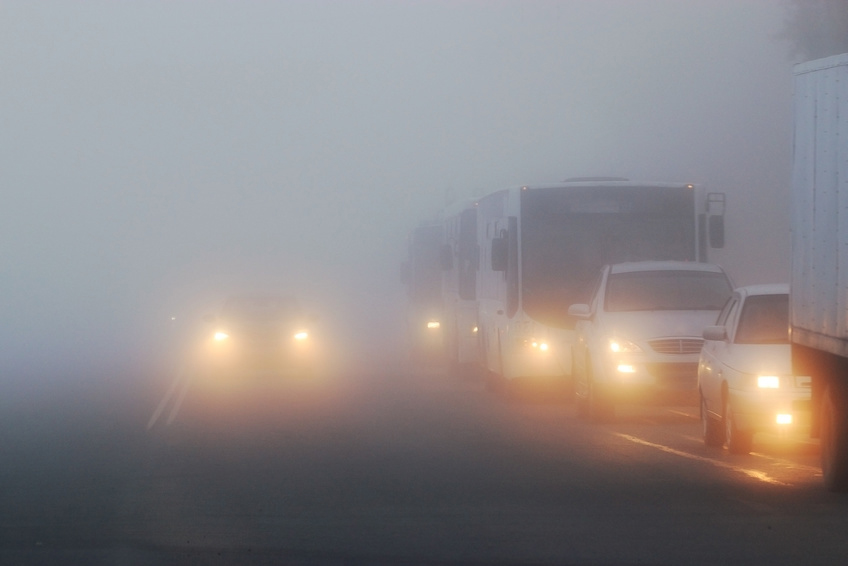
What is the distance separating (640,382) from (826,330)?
705 centimetres

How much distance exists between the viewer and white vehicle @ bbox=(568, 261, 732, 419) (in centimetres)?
1841

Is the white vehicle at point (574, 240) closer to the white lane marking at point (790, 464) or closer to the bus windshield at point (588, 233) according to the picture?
the bus windshield at point (588, 233)

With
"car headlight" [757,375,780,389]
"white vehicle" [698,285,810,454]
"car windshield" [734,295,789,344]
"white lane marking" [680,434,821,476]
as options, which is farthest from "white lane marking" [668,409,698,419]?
"car headlight" [757,375,780,389]

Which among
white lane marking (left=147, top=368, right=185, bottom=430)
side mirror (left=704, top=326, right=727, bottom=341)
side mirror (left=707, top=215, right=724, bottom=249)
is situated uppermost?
side mirror (left=707, top=215, right=724, bottom=249)

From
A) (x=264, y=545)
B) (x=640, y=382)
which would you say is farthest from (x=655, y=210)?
(x=264, y=545)

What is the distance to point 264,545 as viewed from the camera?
30.3ft

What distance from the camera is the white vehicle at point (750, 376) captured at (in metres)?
13.8

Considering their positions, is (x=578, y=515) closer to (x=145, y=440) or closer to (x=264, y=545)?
(x=264, y=545)

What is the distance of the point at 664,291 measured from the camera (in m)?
19.8

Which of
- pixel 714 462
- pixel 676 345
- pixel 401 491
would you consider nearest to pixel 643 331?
pixel 676 345

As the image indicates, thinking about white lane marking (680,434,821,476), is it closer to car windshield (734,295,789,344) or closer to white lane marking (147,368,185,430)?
car windshield (734,295,789,344)

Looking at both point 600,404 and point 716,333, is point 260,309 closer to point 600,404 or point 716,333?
point 600,404

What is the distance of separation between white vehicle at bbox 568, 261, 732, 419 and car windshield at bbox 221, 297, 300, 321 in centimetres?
1190

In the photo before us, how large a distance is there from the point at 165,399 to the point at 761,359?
12.0 m
